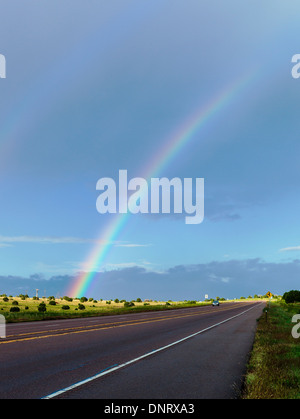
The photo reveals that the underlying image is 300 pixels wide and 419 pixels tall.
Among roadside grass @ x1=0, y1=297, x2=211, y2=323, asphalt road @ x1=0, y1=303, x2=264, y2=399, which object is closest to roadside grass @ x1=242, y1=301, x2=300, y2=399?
asphalt road @ x1=0, y1=303, x2=264, y2=399

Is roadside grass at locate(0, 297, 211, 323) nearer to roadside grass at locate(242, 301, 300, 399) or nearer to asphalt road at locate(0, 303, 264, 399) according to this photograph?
asphalt road at locate(0, 303, 264, 399)

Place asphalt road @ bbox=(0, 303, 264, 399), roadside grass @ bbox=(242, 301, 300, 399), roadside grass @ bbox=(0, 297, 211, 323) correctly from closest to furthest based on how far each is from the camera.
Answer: roadside grass @ bbox=(242, 301, 300, 399), asphalt road @ bbox=(0, 303, 264, 399), roadside grass @ bbox=(0, 297, 211, 323)

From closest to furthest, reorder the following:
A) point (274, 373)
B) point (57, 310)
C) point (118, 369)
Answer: point (274, 373) < point (118, 369) < point (57, 310)

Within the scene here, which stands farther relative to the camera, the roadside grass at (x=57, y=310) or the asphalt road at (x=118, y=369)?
the roadside grass at (x=57, y=310)

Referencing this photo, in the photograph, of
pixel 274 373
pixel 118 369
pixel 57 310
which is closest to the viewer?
pixel 274 373

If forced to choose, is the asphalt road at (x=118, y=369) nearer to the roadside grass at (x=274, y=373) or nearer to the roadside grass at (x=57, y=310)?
the roadside grass at (x=274, y=373)

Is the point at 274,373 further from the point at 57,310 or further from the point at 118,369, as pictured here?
the point at 57,310

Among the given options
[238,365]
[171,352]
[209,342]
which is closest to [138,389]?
[238,365]

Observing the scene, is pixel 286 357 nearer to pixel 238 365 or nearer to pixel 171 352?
pixel 238 365

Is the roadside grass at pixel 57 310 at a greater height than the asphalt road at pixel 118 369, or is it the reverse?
the asphalt road at pixel 118 369

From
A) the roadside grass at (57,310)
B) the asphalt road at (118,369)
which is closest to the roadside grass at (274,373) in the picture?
the asphalt road at (118,369)

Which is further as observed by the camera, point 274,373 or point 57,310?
point 57,310

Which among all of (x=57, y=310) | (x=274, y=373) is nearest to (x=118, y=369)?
(x=274, y=373)
